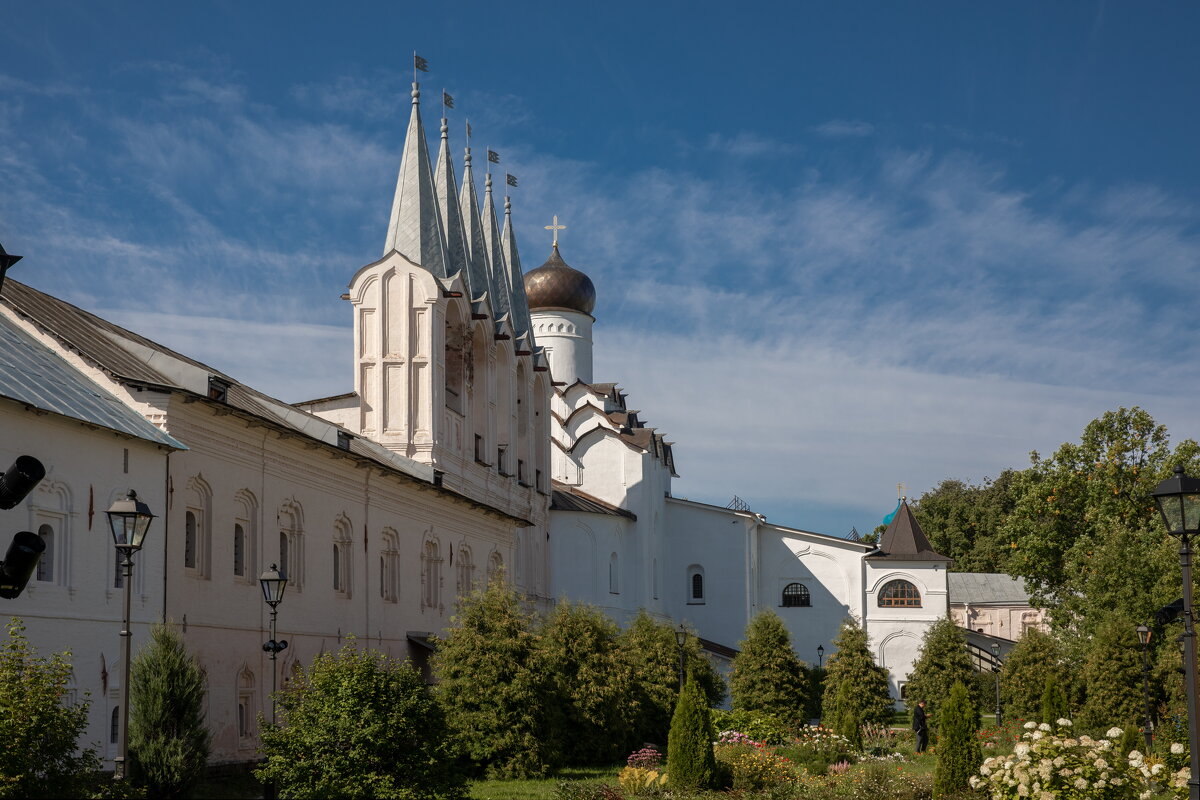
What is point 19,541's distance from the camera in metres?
7.73

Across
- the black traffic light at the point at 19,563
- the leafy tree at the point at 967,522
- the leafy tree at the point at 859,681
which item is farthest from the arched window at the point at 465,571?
the leafy tree at the point at 967,522

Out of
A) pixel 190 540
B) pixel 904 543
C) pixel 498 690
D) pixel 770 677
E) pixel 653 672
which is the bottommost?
pixel 770 677

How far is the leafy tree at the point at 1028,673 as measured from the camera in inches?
1384

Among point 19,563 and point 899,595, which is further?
point 899,595

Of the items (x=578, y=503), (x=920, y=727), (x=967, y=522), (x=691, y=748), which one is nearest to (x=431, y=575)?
(x=920, y=727)

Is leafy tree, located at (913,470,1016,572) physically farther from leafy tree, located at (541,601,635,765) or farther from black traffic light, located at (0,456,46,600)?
black traffic light, located at (0,456,46,600)

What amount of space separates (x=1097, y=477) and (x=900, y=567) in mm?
10811

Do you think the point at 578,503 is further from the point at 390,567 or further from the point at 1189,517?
the point at 1189,517

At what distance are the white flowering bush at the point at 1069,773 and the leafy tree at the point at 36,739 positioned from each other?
9751 mm

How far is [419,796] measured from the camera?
1523 cm

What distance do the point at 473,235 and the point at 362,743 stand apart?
1204 inches

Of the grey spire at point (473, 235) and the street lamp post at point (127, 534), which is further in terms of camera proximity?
the grey spire at point (473, 235)

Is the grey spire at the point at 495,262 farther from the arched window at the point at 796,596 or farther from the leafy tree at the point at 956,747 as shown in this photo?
the leafy tree at the point at 956,747

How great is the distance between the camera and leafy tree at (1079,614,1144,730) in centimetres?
3250
